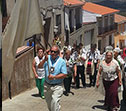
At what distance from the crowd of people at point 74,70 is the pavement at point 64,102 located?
1.25 ft

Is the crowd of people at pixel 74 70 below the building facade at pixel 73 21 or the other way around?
the other way around

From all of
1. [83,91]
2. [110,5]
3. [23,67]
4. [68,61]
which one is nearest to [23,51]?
[23,67]

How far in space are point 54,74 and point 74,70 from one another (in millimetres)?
4489

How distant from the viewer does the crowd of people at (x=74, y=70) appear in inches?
301

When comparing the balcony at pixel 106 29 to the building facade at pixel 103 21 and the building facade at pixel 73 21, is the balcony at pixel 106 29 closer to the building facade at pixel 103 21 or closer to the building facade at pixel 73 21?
the building facade at pixel 103 21

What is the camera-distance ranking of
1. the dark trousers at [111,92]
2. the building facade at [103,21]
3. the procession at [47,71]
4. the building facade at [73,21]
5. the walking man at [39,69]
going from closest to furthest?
the procession at [47,71], the dark trousers at [111,92], the walking man at [39,69], the building facade at [73,21], the building facade at [103,21]

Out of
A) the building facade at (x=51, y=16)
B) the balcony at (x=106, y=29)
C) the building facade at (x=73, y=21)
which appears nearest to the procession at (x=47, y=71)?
the building facade at (x=51, y=16)

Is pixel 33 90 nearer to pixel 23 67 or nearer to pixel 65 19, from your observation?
pixel 23 67

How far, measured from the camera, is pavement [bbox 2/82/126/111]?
31.5 ft

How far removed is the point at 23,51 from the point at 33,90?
131cm

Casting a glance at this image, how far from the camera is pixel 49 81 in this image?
7758 millimetres

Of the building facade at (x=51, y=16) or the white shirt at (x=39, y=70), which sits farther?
the building facade at (x=51, y=16)

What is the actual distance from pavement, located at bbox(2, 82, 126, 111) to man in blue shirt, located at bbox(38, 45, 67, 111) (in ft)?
5.99

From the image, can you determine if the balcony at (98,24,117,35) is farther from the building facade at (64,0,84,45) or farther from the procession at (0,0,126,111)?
the procession at (0,0,126,111)
